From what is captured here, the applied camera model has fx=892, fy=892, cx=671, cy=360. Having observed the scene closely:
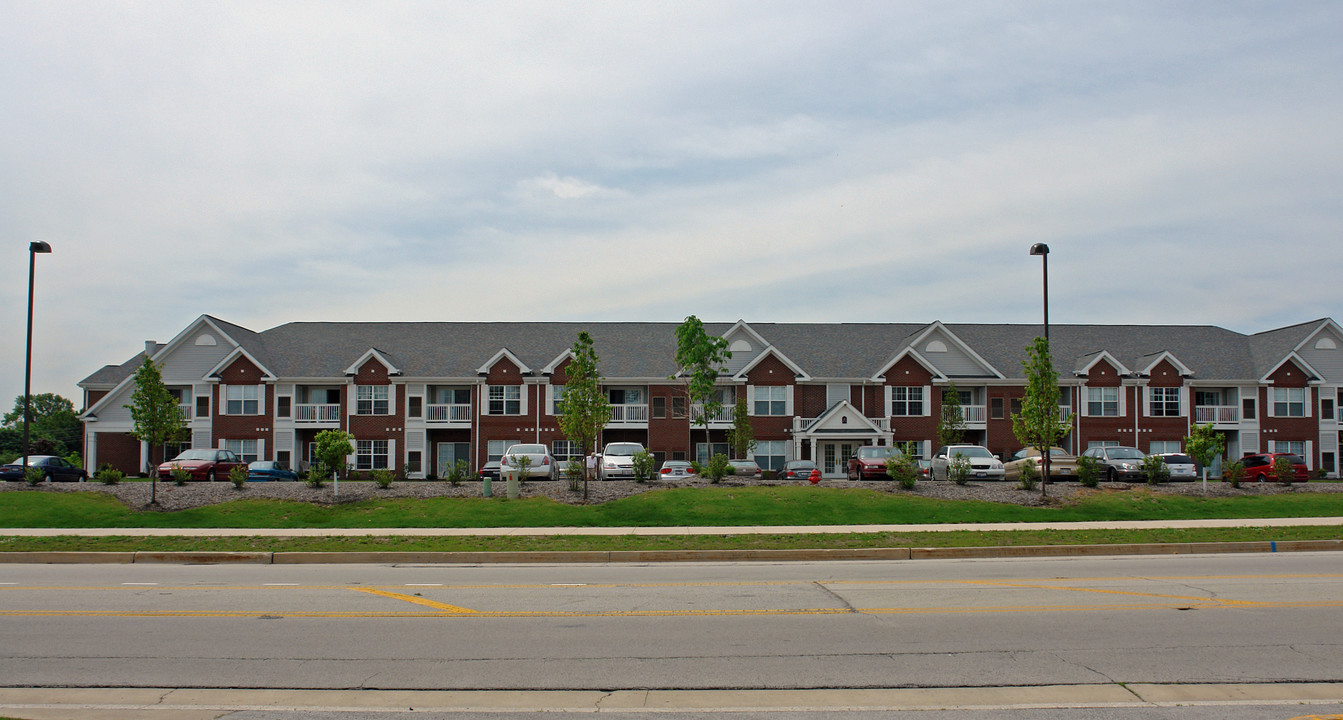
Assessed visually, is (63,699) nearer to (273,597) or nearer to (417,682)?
(417,682)

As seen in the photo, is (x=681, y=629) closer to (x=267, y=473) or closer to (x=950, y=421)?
(x=267, y=473)

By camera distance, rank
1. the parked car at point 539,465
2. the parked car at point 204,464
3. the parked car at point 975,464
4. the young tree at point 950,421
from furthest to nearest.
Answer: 1. the young tree at point 950,421
2. the parked car at point 204,464
3. the parked car at point 539,465
4. the parked car at point 975,464

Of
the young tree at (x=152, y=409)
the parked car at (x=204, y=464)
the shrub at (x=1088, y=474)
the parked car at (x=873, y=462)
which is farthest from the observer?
the parked car at (x=204, y=464)

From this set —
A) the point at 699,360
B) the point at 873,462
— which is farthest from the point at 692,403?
the point at 873,462

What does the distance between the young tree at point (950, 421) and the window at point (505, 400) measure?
2187cm

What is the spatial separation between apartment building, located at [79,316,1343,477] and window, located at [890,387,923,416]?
75 mm

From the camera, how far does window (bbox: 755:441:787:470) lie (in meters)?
47.1

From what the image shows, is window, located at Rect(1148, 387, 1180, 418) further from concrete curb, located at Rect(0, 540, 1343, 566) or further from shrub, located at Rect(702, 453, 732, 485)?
concrete curb, located at Rect(0, 540, 1343, 566)

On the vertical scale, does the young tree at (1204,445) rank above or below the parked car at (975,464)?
above

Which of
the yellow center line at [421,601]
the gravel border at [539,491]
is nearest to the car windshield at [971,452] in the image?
the gravel border at [539,491]

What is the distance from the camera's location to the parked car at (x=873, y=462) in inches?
1275

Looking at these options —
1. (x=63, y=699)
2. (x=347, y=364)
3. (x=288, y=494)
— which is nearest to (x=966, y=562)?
(x=63, y=699)

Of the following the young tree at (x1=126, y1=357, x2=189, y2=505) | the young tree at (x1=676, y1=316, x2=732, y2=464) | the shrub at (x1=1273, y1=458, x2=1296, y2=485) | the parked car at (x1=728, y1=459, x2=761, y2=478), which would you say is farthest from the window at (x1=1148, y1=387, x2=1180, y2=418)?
the young tree at (x1=126, y1=357, x2=189, y2=505)

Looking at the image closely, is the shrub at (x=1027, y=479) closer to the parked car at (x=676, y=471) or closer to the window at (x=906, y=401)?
the parked car at (x=676, y=471)
